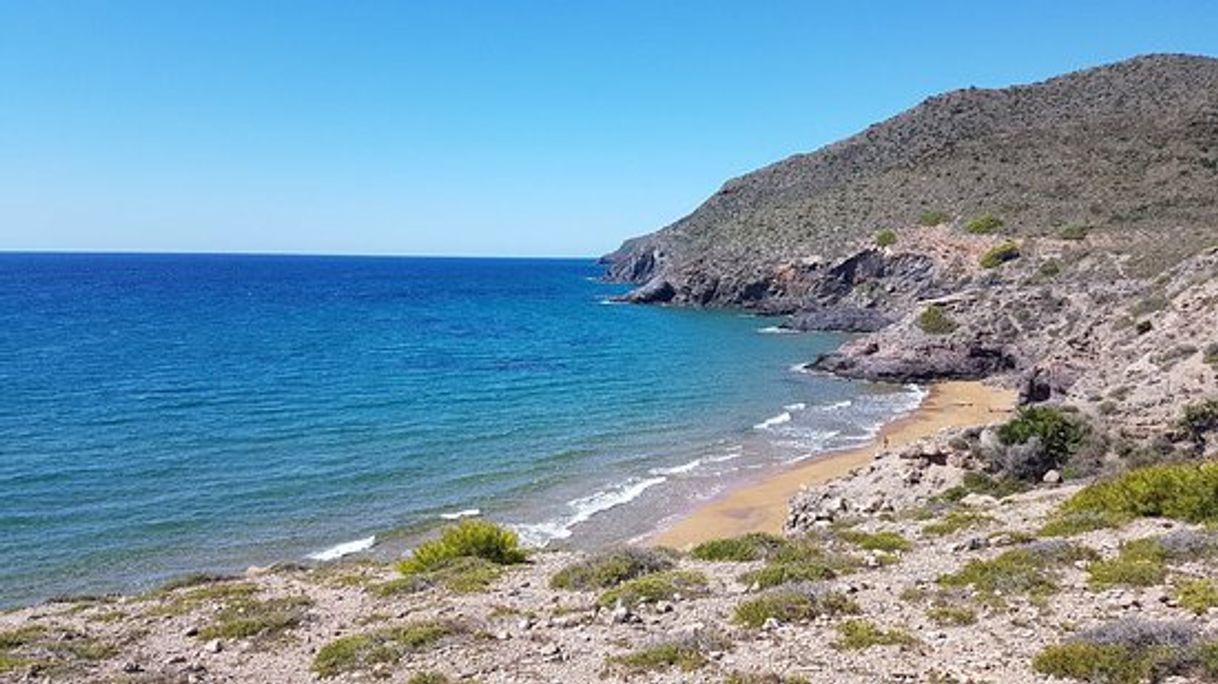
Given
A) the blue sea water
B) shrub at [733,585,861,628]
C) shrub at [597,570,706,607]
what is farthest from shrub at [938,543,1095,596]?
the blue sea water

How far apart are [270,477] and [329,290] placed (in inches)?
5148

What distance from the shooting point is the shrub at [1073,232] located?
70.1m

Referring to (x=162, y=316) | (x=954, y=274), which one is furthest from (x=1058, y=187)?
(x=162, y=316)

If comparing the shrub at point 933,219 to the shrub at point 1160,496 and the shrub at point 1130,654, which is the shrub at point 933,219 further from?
the shrub at point 1130,654

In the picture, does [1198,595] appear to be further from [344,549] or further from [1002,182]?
[1002,182]

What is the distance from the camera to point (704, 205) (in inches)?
5669

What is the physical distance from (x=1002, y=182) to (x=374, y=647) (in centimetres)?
9061

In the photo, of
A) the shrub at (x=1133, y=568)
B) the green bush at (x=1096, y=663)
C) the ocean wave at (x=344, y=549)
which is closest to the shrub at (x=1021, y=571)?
the shrub at (x=1133, y=568)

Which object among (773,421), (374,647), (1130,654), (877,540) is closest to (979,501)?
(877,540)

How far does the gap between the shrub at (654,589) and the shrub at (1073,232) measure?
67934 millimetres

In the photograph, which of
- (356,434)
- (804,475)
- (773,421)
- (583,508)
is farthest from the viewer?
(773,421)

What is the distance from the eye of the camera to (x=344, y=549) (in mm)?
24641

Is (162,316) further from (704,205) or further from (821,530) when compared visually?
(821,530)

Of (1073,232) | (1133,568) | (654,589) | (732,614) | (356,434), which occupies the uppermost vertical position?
(1073,232)
